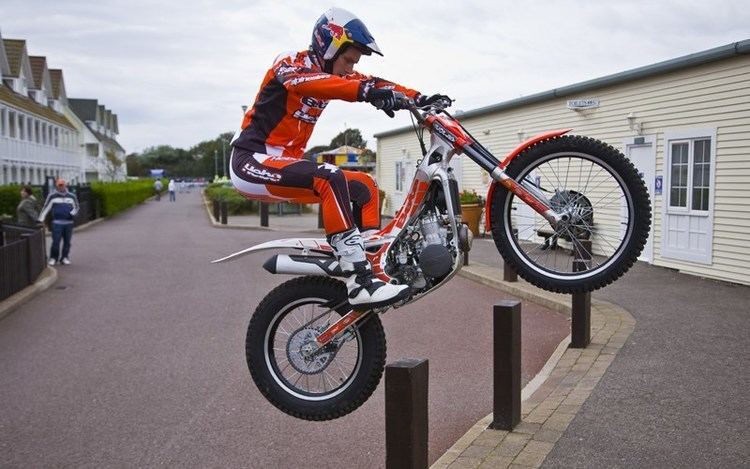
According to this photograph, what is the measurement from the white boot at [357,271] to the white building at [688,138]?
1222 cm

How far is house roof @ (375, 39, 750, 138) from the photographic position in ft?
45.3

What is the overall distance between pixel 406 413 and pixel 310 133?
1806mm

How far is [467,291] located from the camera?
16.1 m

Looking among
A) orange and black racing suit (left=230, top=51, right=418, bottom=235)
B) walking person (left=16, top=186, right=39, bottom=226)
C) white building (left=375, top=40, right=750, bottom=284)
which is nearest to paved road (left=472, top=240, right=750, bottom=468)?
white building (left=375, top=40, right=750, bottom=284)

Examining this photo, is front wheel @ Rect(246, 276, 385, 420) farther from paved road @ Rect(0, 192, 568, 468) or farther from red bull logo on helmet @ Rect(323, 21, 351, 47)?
paved road @ Rect(0, 192, 568, 468)

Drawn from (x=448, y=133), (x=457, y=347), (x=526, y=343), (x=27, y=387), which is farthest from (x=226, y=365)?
(x=448, y=133)

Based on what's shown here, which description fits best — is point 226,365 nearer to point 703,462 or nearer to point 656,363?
point 656,363

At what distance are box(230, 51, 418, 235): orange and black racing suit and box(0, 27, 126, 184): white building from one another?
43.4 metres

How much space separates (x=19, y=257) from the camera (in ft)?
53.9

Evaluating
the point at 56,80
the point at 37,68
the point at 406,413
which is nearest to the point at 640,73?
the point at 406,413

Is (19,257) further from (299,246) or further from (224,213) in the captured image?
(224,213)

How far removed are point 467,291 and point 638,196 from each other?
41.6ft

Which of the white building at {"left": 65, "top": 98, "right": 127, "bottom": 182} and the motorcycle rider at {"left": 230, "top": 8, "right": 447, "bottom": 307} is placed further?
the white building at {"left": 65, "top": 98, "right": 127, "bottom": 182}

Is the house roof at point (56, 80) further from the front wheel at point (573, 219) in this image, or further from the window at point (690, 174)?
the front wheel at point (573, 219)
